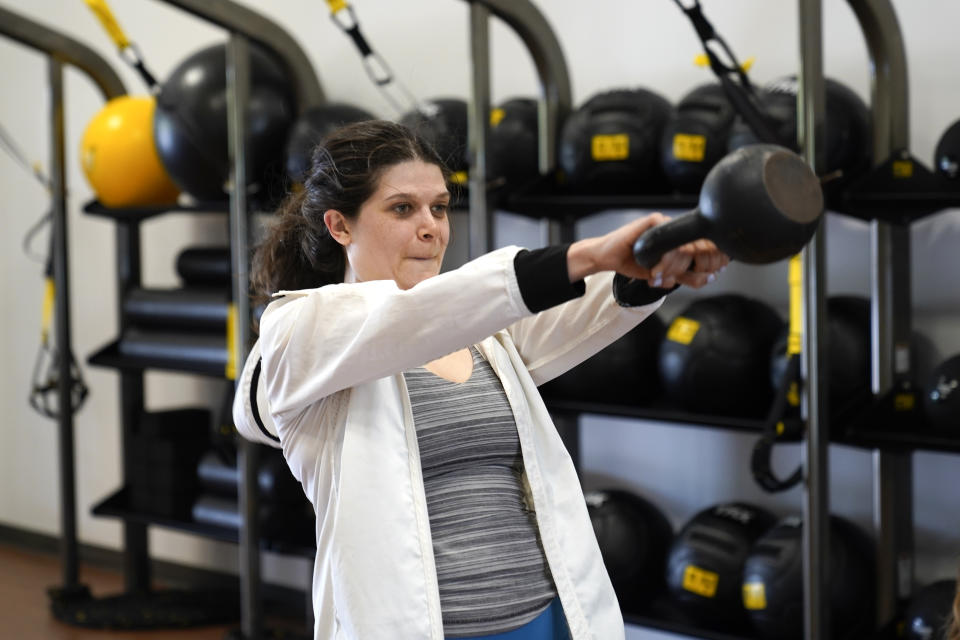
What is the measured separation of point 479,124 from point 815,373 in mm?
1275

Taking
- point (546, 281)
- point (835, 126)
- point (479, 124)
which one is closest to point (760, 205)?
point (546, 281)

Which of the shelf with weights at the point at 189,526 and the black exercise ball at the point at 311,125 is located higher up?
the black exercise ball at the point at 311,125

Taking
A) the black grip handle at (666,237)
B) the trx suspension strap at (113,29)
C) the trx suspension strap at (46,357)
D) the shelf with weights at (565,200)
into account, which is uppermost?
the trx suspension strap at (113,29)

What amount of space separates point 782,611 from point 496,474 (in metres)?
1.63

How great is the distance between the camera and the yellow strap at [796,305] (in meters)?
2.88

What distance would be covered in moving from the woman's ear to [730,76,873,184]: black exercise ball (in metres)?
1.56

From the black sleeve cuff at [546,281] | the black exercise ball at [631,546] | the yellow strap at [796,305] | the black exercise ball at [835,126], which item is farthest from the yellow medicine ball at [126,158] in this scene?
the black sleeve cuff at [546,281]

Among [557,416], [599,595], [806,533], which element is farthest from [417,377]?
[557,416]

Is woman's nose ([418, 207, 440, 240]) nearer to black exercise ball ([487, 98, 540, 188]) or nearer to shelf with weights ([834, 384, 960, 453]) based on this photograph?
shelf with weights ([834, 384, 960, 453])

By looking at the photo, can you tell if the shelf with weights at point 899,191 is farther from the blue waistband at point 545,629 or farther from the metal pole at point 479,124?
the blue waistband at point 545,629

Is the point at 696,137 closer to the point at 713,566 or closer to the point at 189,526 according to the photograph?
the point at 713,566

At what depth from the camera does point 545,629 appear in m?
→ 1.59

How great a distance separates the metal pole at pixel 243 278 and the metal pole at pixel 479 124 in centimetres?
82

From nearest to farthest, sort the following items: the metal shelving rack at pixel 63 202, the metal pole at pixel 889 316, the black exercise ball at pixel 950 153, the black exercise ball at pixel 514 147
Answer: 1. the black exercise ball at pixel 950 153
2. the metal pole at pixel 889 316
3. the black exercise ball at pixel 514 147
4. the metal shelving rack at pixel 63 202
